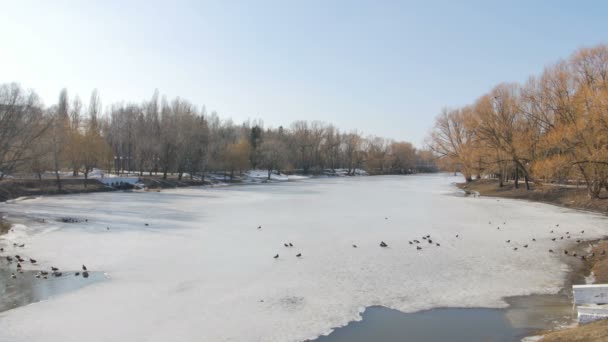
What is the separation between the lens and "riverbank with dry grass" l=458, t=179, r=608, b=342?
7199 millimetres

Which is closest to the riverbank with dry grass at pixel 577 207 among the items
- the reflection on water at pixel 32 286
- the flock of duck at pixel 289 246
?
the flock of duck at pixel 289 246

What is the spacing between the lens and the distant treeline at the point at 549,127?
3073 cm

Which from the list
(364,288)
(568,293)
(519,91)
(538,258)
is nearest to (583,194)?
(519,91)

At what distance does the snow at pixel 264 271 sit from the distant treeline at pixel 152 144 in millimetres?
11699

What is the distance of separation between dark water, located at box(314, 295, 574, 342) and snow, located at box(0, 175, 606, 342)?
393 mm

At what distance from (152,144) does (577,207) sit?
49586 mm

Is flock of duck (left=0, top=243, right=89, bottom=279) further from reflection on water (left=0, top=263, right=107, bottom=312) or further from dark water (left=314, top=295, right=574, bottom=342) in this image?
dark water (left=314, top=295, right=574, bottom=342)

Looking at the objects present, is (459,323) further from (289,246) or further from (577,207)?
(577,207)

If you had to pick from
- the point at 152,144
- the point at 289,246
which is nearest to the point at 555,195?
the point at 289,246

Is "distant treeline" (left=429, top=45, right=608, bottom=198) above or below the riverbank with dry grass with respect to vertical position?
above

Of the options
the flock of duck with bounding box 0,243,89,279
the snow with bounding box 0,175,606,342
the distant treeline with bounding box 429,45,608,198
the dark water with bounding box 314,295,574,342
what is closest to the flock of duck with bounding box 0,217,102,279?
the flock of duck with bounding box 0,243,89,279

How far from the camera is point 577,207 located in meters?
33.5

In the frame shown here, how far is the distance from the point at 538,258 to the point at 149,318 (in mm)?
12503

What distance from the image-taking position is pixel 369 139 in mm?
141875
